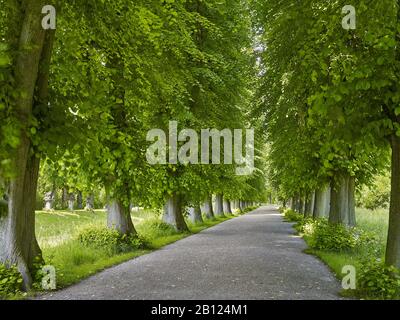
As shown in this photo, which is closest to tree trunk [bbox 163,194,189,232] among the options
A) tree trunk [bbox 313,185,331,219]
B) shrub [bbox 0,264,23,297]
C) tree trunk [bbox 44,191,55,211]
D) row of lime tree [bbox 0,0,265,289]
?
row of lime tree [bbox 0,0,265,289]

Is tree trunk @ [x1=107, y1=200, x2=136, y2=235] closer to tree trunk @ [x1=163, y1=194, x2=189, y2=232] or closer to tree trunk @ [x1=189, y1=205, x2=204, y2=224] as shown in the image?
tree trunk @ [x1=163, y1=194, x2=189, y2=232]

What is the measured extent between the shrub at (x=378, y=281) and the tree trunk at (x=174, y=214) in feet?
51.4

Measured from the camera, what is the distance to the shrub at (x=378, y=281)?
25.7 ft

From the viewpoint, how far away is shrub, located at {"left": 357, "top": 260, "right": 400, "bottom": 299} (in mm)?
7830

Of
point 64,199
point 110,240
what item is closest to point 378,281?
point 110,240

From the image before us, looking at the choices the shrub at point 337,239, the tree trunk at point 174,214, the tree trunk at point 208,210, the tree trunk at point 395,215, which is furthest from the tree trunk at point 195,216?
the tree trunk at point 395,215

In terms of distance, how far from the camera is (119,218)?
630 inches

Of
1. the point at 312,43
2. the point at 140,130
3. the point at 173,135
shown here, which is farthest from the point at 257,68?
the point at 312,43

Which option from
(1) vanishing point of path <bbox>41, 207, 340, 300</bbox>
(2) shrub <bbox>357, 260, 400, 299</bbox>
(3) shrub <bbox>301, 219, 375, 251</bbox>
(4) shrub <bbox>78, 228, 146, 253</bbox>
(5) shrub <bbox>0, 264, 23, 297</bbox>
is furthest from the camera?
(3) shrub <bbox>301, 219, 375, 251</bbox>

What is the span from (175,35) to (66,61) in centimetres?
438

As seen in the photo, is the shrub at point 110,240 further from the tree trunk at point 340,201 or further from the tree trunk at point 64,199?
Answer: the tree trunk at point 64,199

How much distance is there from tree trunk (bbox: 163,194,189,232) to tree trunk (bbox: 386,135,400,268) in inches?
619

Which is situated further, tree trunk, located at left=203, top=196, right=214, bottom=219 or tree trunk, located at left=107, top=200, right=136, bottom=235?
tree trunk, located at left=203, top=196, right=214, bottom=219
